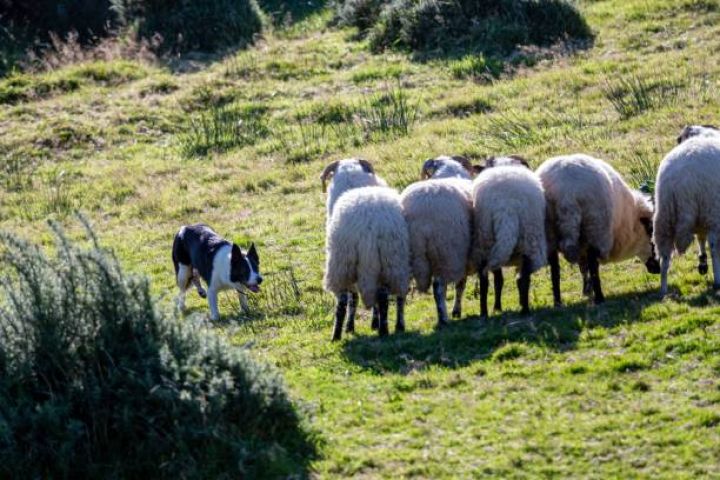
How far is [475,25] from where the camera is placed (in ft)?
86.3

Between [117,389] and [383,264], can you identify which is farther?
[383,264]

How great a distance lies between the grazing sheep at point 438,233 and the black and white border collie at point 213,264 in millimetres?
2748

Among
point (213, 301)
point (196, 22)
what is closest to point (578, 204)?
point (213, 301)

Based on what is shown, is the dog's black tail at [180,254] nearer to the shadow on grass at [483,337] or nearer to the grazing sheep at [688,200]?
the shadow on grass at [483,337]

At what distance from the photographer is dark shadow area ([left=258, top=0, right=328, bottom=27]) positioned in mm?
31844

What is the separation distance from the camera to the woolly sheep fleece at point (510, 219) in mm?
12234

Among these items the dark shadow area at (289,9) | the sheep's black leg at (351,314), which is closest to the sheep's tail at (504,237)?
the sheep's black leg at (351,314)

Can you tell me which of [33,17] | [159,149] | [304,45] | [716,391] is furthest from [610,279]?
[33,17]

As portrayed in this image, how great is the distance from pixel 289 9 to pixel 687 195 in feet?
75.6

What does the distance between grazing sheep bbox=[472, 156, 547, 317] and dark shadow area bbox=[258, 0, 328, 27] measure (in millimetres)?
19798

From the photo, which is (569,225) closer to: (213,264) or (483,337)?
(483,337)

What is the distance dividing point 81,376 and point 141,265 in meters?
7.44

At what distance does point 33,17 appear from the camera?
32.8m

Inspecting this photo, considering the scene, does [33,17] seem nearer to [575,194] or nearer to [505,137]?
[505,137]
